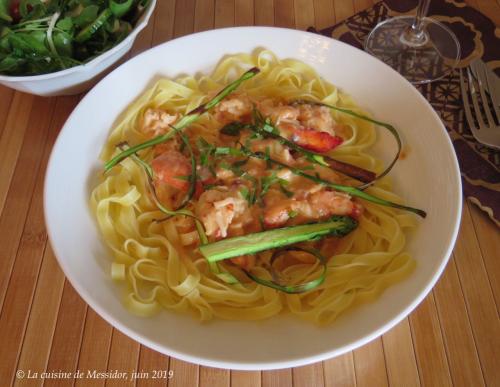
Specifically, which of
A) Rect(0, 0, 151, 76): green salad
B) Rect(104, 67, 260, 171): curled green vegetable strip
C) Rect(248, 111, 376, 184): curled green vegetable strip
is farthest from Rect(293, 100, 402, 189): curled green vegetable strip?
Rect(0, 0, 151, 76): green salad

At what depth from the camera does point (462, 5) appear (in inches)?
107

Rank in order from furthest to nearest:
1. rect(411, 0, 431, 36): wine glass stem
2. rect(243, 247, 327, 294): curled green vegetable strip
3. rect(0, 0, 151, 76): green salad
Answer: rect(411, 0, 431, 36): wine glass stem, rect(0, 0, 151, 76): green salad, rect(243, 247, 327, 294): curled green vegetable strip

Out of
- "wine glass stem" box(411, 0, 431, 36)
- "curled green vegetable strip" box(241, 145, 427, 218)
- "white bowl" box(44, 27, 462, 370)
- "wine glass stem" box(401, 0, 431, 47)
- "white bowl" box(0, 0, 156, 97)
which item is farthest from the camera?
"wine glass stem" box(401, 0, 431, 47)

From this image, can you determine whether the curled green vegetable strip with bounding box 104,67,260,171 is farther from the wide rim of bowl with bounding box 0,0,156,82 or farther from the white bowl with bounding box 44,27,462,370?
the wide rim of bowl with bounding box 0,0,156,82

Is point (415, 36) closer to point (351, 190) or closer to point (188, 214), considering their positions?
point (351, 190)

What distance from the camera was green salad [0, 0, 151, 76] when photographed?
2.06 m

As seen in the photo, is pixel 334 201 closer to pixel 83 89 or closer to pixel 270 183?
pixel 270 183

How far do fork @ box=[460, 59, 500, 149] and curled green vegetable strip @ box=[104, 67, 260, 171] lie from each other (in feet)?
3.50

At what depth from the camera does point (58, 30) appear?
2.10 metres

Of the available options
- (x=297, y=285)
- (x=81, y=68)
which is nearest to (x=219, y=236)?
(x=297, y=285)

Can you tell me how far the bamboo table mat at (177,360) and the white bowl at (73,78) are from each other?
348 millimetres

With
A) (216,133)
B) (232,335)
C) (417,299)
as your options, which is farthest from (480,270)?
(216,133)

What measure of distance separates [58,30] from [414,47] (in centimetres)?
187

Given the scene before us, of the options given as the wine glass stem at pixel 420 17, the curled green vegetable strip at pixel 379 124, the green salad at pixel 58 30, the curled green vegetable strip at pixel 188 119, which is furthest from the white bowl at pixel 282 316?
the wine glass stem at pixel 420 17
